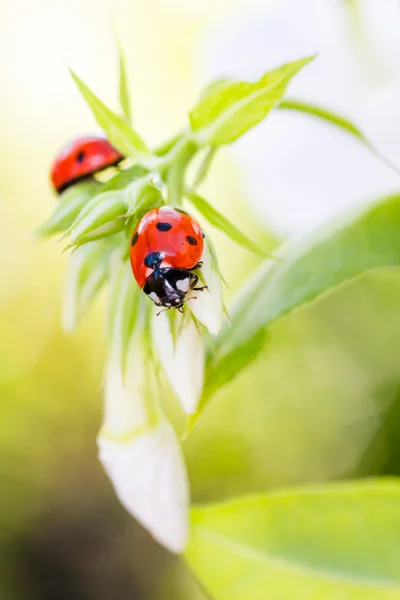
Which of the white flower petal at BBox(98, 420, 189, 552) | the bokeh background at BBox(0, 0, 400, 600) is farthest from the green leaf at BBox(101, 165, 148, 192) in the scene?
the bokeh background at BBox(0, 0, 400, 600)

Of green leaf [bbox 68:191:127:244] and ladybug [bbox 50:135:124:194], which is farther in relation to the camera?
ladybug [bbox 50:135:124:194]

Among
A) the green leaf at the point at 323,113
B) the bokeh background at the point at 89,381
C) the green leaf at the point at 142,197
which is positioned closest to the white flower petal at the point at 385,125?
the green leaf at the point at 323,113

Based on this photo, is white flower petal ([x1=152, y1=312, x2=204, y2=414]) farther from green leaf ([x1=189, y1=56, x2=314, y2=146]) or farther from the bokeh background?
the bokeh background

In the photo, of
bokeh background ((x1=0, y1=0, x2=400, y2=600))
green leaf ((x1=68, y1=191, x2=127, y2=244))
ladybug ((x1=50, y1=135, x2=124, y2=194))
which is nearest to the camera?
green leaf ((x1=68, y1=191, x2=127, y2=244))

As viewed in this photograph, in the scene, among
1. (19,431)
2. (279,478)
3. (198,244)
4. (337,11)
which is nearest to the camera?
(198,244)

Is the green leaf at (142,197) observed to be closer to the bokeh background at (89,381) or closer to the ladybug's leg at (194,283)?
the ladybug's leg at (194,283)

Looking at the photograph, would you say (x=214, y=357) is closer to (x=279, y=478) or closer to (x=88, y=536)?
(x=279, y=478)

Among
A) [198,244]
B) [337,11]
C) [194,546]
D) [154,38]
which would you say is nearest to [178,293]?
[198,244]
